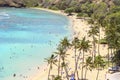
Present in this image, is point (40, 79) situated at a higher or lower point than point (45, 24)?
lower

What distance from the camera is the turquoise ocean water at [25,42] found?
257 ft

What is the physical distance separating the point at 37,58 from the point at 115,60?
21985 mm

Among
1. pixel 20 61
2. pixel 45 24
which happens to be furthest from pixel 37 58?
pixel 45 24

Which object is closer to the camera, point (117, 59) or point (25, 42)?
point (117, 59)

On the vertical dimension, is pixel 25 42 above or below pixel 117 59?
above

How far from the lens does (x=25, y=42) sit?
110m

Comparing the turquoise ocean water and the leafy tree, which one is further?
the turquoise ocean water

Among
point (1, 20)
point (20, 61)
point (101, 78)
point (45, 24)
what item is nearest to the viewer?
point (101, 78)

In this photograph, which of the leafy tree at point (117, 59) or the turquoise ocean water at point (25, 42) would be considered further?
the turquoise ocean water at point (25, 42)

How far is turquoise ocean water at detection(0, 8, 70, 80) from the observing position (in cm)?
Answer: 7825

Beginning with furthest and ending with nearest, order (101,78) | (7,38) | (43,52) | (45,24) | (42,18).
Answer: (42,18) < (45,24) < (7,38) < (43,52) < (101,78)

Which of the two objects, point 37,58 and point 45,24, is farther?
point 45,24

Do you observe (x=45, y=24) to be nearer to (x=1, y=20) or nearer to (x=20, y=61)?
(x=1, y=20)

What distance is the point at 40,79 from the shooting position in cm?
7050
